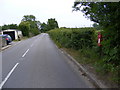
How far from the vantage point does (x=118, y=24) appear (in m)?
5.00

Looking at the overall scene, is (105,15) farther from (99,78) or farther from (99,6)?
(99,78)

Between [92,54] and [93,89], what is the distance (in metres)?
3.75

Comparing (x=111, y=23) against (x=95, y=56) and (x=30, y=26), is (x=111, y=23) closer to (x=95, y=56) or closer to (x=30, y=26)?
(x=95, y=56)

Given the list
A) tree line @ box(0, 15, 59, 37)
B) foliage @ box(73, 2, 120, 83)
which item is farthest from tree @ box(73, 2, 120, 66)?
tree line @ box(0, 15, 59, 37)

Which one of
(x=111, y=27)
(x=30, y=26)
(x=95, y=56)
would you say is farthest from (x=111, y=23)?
(x=30, y=26)

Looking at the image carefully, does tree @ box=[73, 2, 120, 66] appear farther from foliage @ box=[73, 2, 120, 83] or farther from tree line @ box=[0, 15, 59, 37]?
tree line @ box=[0, 15, 59, 37]

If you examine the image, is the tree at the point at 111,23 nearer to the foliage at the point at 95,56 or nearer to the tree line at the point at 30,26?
the foliage at the point at 95,56

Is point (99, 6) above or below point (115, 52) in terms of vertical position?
above

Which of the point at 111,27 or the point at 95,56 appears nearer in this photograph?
the point at 111,27

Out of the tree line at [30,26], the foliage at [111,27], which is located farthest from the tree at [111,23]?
the tree line at [30,26]

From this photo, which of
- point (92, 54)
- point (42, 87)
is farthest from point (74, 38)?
point (42, 87)

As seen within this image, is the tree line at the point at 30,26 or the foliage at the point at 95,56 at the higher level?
the tree line at the point at 30,26

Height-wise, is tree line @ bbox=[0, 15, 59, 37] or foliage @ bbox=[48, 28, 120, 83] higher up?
tree line @ bbox=[0, 15, 59, 37]

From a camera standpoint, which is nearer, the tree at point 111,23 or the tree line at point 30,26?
the tree at point 111,23
